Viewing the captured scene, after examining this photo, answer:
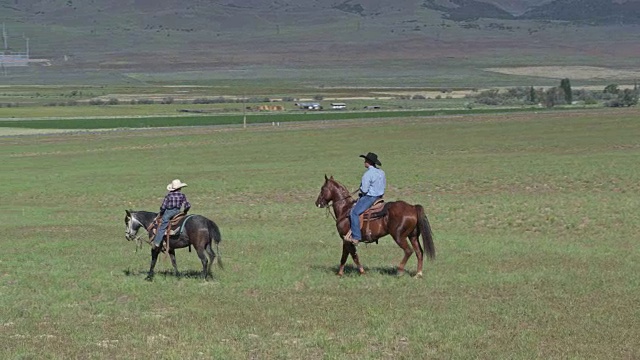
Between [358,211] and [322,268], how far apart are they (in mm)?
→ 2565

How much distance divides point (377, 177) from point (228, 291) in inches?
147

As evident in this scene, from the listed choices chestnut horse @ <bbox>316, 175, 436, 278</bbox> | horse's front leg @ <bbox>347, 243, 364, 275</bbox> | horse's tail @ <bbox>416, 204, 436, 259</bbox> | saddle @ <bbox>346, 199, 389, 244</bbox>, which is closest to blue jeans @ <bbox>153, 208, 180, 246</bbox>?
chestnut horse @ <bbox>316, 175, 436, 278</bbox>

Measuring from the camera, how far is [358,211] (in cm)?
2019

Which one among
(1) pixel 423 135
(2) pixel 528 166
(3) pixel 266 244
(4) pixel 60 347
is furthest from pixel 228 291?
(1) pixel 423 135

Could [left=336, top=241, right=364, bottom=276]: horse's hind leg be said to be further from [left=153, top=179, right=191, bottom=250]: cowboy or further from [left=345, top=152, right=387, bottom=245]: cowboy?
[left=153, top=179, right=191, bottom=250]: cowboy

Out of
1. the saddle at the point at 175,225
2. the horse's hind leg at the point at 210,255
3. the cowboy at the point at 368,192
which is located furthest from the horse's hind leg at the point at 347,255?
the saddle at the point at 175,225

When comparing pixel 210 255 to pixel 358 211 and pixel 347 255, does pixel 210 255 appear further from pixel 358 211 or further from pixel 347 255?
pixel 358 211

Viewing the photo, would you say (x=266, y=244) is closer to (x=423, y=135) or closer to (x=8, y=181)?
(x=8, y=181)

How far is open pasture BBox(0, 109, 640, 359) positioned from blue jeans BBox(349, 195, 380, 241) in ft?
3.28

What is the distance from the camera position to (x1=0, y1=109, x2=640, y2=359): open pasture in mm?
14820

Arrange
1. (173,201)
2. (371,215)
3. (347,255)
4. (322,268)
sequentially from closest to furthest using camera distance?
(173,201) → (371,215) → (347,255) → (322,268)

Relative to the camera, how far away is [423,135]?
77250mm

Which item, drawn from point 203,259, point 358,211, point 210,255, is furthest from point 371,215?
point 203,259

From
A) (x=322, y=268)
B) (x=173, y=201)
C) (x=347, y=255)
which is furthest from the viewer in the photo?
(x=322, y=268)
